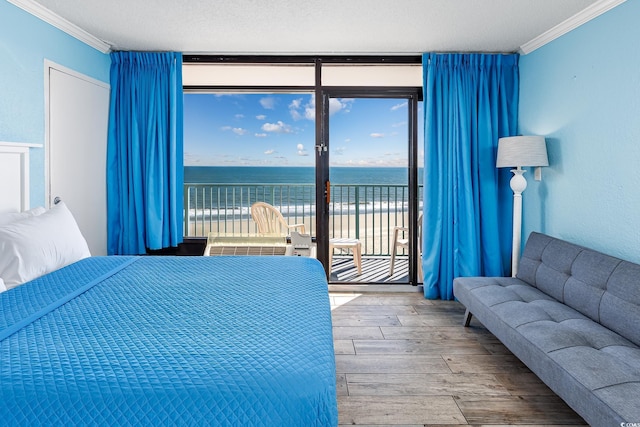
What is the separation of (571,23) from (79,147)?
404 centimetres

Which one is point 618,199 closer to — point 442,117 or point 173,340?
point 442,117

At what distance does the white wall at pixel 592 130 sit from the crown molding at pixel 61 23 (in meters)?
3.86

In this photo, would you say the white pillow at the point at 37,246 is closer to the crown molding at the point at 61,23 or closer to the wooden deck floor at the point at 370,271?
the crown molding at the point at 61,23

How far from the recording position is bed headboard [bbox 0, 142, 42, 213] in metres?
2.66

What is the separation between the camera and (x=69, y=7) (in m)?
2.98

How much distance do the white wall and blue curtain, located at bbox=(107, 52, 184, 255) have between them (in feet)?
10.8

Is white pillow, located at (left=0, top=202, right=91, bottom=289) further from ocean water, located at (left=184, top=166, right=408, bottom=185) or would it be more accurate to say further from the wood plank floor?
ocean water, located at (left=184, top=166, right=408, bottom=185)

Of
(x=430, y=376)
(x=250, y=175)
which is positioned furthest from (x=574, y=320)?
(x=250, y=175)

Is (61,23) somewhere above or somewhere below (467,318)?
above

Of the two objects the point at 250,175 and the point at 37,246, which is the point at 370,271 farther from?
the point at 250,175

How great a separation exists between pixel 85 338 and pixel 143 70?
327cm

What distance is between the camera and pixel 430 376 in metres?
2.48

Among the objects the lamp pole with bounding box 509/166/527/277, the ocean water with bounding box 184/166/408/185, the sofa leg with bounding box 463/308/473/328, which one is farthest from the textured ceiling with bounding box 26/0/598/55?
the ocean water with bounding box 184/166/408/185

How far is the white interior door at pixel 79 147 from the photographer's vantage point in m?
3.25
